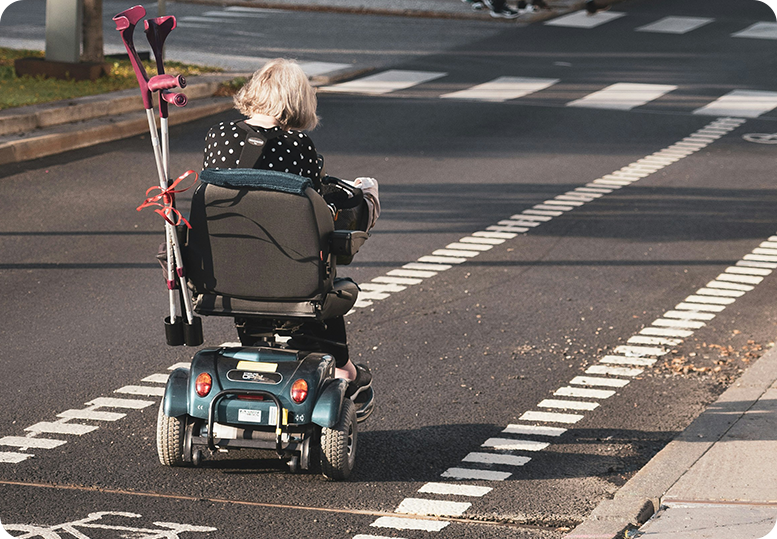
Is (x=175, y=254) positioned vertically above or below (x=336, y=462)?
above

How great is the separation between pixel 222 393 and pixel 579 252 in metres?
5.37

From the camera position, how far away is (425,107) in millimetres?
17062

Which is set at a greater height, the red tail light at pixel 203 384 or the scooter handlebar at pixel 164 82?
the scooter handlebar at pixel 164 82

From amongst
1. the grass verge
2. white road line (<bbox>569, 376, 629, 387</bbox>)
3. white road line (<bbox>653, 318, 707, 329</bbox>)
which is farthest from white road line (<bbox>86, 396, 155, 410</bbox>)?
the grass verge

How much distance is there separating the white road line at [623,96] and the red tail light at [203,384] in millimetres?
13266

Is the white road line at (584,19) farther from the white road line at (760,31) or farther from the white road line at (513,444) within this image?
the white road line at (513,444)

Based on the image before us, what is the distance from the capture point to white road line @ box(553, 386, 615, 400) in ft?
22.0

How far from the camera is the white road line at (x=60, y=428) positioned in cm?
594

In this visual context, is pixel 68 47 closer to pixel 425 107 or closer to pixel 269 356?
pixel 425 107

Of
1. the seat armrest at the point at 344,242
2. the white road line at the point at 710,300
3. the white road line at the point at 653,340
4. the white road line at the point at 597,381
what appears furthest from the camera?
the white road line at the point at 710,300

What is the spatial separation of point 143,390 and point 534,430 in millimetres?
2155

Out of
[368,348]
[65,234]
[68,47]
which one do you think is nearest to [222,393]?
[368,348]

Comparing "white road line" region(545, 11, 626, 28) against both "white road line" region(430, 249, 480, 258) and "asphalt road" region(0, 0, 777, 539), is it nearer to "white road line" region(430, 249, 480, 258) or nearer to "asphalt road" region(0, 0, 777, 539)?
"asphalt road" region(0, 0, 777, 539)

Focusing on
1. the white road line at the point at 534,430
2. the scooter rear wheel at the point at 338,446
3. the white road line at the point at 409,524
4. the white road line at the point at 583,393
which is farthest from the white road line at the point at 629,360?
the white road line at the point at 409,524
